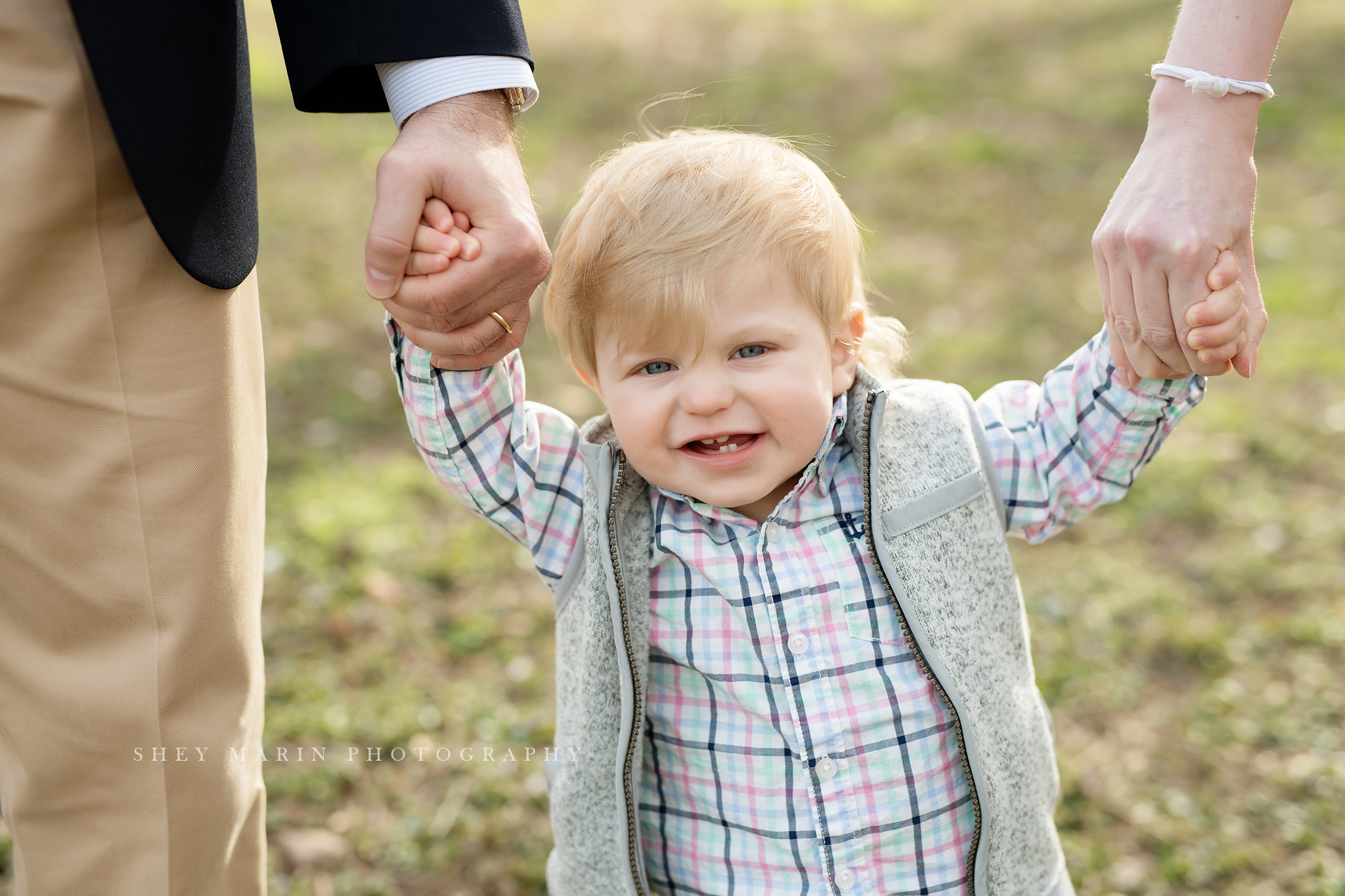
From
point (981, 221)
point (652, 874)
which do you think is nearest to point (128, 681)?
point (652, 874)

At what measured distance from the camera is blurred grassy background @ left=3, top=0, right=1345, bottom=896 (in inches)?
107

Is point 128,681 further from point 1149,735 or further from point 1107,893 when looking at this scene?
point 1149,735

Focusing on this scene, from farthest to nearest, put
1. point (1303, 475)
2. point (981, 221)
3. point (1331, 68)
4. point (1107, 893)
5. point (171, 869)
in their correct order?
point (1331, 68) < point (981, 221) < point (1303, 475) < point (1107, 893) < point (171, 869)

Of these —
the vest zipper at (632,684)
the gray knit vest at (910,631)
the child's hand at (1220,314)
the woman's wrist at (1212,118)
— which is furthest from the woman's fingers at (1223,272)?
the vest zipper at (632,684)

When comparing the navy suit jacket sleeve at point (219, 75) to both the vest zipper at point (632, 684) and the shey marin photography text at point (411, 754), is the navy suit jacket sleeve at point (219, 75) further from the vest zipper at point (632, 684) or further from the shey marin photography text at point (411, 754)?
the shey marin photography text at point (411, 754)

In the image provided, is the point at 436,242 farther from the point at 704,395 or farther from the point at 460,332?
the point at 704,395

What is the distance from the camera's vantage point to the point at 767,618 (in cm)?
171

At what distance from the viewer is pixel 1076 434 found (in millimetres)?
1763

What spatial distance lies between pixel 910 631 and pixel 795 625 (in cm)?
17

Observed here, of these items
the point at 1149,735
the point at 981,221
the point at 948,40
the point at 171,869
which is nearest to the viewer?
the point at 171,869

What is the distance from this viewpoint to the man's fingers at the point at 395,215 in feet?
4.85

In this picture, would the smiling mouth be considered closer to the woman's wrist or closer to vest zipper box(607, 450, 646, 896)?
vest zipper box(607, 450, 646, 896)

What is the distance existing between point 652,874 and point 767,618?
0.52 metres

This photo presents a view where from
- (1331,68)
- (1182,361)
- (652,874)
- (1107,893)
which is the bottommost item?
(1107,893)
